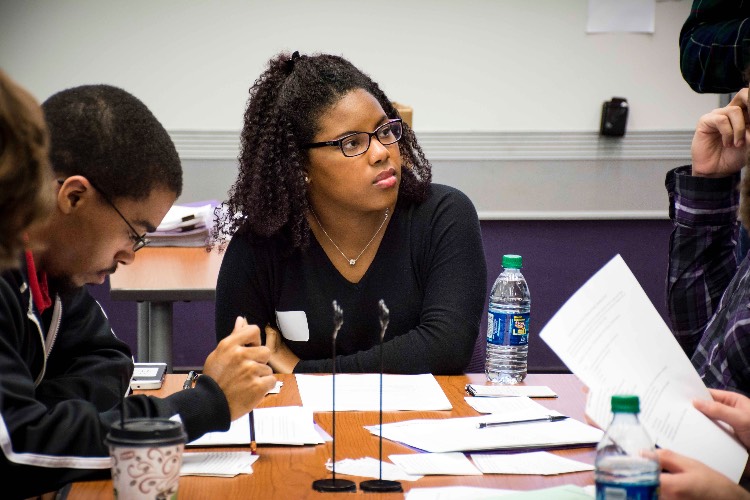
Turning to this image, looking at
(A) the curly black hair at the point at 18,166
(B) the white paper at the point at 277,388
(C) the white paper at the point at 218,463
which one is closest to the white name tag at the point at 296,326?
(B) the white paper at the point at 277,388

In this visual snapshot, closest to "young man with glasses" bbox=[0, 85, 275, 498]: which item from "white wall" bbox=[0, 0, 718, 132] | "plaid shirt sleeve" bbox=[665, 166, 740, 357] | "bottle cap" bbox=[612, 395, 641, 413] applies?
"bottle cap" bbox=[612, 395, 641, 413]

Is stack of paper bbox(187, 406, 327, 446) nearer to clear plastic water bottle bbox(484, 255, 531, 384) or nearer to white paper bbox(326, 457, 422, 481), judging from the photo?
white paper bbox(326, 457, 422, 481)

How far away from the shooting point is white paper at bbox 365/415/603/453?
1.56 meters

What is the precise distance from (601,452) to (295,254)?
4.35 ft

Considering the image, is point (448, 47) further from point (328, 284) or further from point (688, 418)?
point (688, 418)

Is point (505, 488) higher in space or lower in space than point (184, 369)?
higher

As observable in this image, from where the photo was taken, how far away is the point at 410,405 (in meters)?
1.82

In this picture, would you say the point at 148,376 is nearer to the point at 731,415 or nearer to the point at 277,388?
the point at 277,388

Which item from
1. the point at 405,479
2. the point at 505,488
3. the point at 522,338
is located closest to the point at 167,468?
the point at 405,479

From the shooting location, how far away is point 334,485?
4.47ft

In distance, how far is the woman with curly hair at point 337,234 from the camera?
2.31 meters

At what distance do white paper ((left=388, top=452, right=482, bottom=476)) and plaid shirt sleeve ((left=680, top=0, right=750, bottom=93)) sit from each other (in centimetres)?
148

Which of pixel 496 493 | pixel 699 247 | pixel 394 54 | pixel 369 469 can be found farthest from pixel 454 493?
pixel 394 54

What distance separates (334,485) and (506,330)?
2.75 feet
